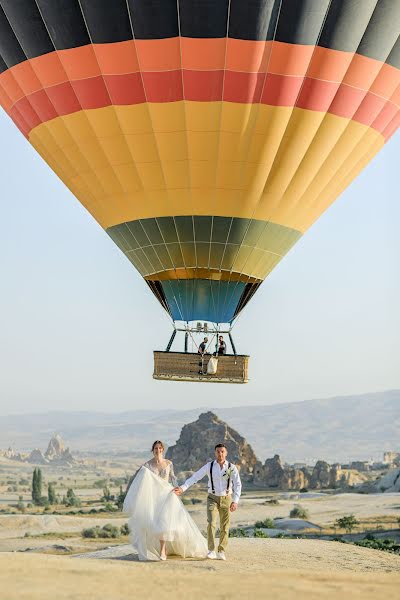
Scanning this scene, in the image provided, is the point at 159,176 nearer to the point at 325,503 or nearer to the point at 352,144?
the point at 352,144

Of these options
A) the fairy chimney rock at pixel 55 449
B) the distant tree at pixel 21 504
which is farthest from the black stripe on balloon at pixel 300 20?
the fairy chimney rock at pixel 55 449

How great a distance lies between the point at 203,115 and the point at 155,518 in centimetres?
840

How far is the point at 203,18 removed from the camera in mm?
17969

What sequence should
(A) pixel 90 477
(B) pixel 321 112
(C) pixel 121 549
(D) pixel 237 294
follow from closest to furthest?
(C) pixel 121 549, (B) pixel 321 112, (D) pixel 237 294, (A) pixel 90 477

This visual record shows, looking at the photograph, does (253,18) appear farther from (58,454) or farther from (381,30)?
(58,454)

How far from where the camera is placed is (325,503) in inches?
2852

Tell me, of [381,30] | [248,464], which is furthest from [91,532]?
[381,30]

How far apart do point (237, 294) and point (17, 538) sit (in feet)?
132

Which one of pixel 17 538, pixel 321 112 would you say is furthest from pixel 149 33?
pixel 17 538

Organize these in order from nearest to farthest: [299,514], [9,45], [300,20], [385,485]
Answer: [300,20] < [9,45] < [299,514] < [385,485]

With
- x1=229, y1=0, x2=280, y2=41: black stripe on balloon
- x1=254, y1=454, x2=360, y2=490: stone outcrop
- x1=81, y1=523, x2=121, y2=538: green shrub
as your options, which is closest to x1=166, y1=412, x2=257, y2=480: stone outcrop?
x1=254, y1=454, x2=360, y2=490: stone outcrop

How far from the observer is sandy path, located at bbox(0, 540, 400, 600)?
32.5 feet

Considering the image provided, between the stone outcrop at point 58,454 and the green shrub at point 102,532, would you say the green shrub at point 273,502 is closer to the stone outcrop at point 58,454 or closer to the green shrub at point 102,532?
the green shrub at point 102,532

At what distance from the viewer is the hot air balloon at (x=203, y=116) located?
18297 millimetres
